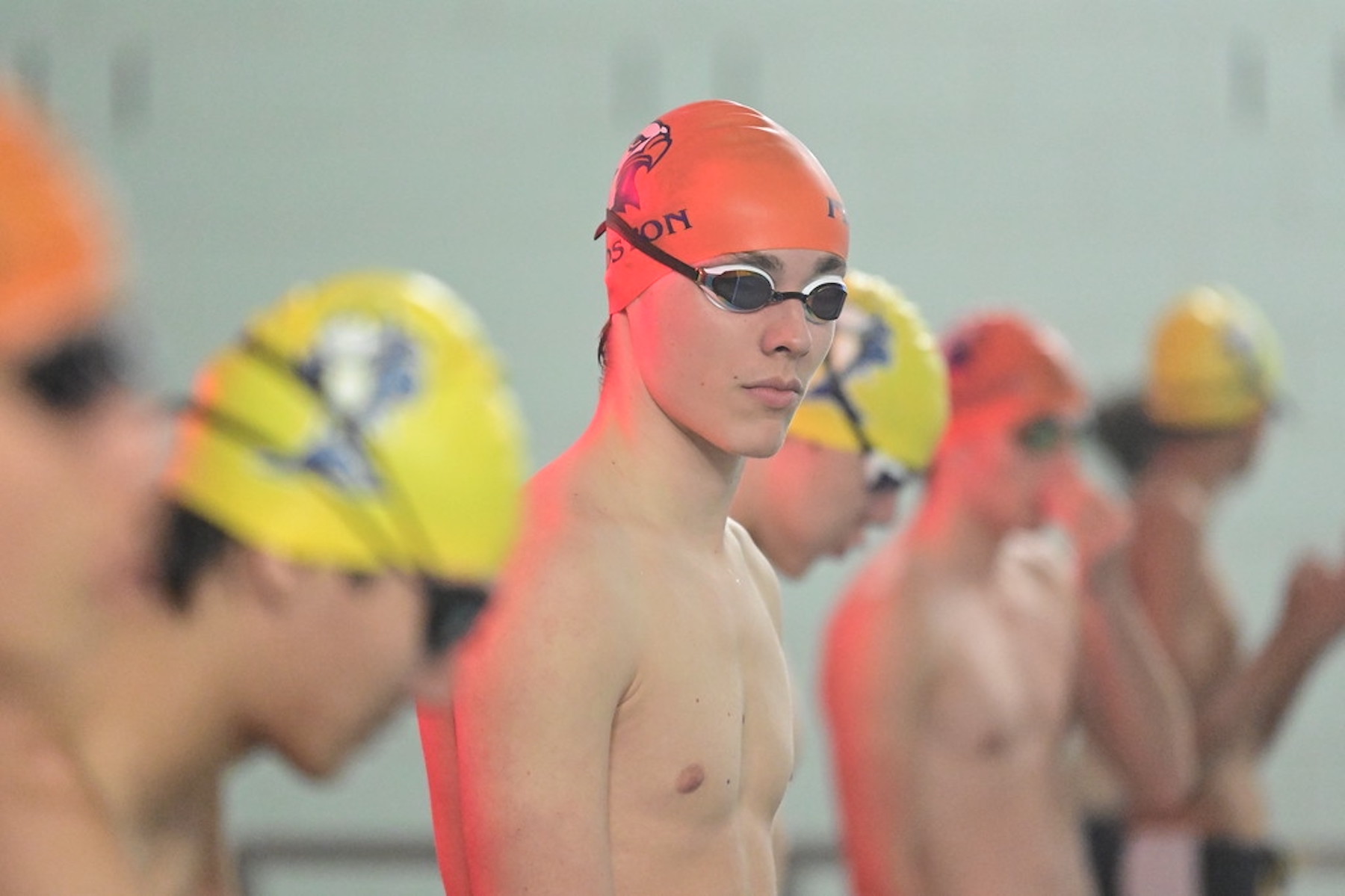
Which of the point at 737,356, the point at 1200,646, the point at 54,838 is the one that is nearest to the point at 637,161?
the point at 737,356

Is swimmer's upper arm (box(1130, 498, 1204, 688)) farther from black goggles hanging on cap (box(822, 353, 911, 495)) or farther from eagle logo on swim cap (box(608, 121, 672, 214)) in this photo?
eagle logo on swim cap (box(608, 121, 672, 214))

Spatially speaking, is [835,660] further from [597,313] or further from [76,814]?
[597,313]

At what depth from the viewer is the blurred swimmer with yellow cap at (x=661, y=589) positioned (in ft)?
7.56

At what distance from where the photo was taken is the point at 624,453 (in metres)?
2.58

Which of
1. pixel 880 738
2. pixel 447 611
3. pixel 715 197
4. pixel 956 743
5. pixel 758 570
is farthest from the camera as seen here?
pixel 956 743

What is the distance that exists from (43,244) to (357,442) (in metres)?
0.35

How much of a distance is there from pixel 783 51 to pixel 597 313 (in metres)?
1.20

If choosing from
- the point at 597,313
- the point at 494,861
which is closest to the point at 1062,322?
the point at 597,313

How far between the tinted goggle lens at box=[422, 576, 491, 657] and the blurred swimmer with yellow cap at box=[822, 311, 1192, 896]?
2.11 metres

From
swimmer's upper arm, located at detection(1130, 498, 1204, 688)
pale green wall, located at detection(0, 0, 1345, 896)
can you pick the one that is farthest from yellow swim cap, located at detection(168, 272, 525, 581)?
pale green wall, located at detection(0, 0, 1345, 896)

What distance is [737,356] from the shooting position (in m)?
2.49

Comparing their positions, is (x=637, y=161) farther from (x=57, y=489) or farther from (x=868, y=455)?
(x=57, y=489)

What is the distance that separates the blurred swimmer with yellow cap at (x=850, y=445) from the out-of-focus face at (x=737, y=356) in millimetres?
905

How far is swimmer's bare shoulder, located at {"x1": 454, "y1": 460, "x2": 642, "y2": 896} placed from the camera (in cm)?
229
